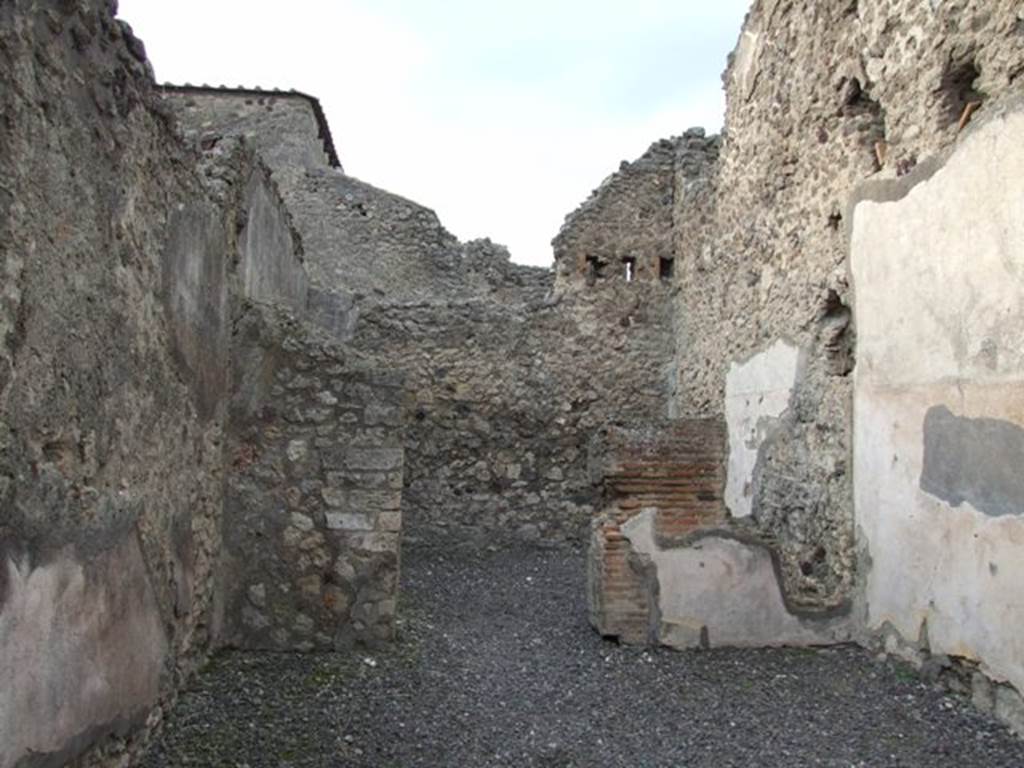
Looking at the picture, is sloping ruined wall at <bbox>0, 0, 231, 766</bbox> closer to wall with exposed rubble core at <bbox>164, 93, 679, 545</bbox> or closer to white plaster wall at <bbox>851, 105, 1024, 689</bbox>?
white plaster wall at <bbox>851, 105, 1024, 689</bbox>

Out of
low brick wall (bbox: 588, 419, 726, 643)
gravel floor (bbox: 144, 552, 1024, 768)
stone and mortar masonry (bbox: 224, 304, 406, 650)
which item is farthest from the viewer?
low brick wall (bbox: 588, 419, 726, 643)

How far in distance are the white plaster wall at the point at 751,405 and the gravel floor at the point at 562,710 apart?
1.76m

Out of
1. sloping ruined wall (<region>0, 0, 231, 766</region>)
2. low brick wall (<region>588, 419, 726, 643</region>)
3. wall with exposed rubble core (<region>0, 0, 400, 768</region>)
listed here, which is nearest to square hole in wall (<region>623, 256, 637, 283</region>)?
low brick wall (<region>588, 419, 726, 643</region>)

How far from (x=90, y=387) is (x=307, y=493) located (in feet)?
6.21

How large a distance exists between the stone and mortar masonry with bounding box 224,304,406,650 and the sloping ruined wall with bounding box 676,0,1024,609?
2.05m

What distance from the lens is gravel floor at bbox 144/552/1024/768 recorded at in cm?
318

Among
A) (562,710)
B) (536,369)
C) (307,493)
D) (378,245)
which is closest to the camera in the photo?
(562,710)

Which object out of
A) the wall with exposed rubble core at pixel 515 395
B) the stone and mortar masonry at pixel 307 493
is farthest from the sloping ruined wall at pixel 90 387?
the wall with exposed rubble core at pixel 515 395

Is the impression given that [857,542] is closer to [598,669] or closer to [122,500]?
[598,669]

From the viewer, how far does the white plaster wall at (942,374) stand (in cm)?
345

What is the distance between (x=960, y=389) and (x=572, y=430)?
4.67 m

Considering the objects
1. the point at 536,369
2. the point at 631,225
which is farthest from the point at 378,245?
the point at 536,369

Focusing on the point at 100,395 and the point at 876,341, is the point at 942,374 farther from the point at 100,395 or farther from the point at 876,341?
the point at 100,395

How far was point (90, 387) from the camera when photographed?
264cm
